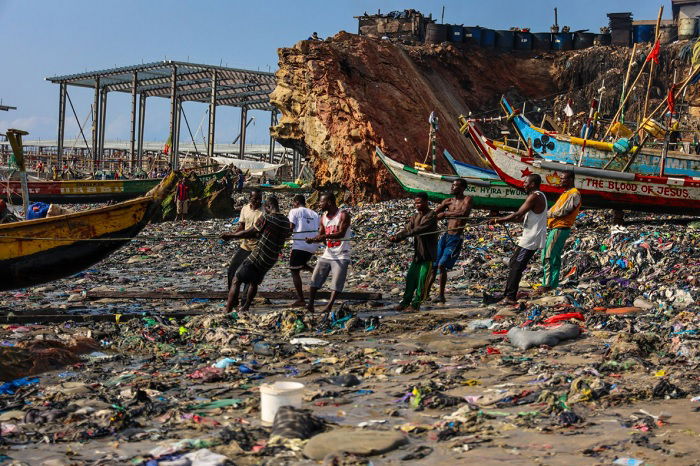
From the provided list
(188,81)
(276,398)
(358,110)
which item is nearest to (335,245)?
(276,398)

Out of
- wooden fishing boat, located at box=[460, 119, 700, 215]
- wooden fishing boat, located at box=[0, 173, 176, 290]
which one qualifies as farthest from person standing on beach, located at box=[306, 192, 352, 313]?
wooden fishing boat, located at box=[460, 119, 700, 215]

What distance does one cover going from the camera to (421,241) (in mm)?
8461

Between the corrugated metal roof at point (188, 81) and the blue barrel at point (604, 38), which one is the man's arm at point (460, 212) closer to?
the corrugated metal roof at point (188, 81)

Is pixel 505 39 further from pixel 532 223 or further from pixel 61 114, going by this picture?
pixel 532 223

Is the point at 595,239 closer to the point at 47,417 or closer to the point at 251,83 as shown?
Answer: the point at 47,417

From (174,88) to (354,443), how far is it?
28597mm

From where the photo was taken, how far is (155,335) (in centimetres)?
749

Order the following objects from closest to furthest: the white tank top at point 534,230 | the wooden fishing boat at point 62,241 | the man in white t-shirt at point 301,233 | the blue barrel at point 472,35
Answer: the white tank top at point 534,230 < the man in white t-shirt at point 301,233 < the wooden fishing boat at point 62,241 < the blue barrel at point 472,35

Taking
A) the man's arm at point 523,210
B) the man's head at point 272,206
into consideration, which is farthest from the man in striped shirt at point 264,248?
the man's arm at point 523,210

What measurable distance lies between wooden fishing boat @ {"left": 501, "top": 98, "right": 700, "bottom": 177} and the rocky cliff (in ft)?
15.7

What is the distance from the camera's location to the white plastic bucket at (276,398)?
4.62m

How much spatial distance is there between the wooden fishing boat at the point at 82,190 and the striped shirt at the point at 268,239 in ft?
57.9

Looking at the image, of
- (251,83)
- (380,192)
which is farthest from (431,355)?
(251,83)

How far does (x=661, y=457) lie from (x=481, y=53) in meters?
31.8
